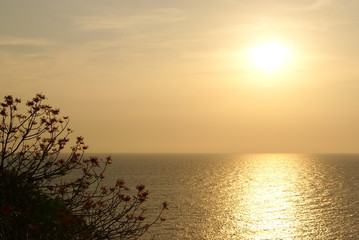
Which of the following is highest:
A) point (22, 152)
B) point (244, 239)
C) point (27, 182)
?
point (22, 152)

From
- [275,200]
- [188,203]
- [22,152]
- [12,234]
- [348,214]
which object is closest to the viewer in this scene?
[12,234]

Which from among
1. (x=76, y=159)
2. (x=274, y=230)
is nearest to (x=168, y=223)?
(x=274, y=230)

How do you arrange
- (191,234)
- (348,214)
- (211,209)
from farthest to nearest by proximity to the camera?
(211,209)
(348,214)
(191,234)

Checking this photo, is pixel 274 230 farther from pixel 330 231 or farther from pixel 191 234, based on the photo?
pixel 191 234

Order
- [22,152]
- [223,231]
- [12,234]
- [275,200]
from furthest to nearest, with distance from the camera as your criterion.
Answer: [275,200]
[223,231]
[22,152]
[12,234]

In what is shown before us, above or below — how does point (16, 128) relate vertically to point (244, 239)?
above

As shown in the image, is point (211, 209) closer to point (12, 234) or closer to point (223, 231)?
point (223, 231)

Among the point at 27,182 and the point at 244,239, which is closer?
the point at 27,182

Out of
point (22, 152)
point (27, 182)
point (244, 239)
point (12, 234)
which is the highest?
point (22, 152)

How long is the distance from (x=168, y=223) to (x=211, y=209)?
71.4 ft

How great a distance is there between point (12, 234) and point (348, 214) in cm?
8125

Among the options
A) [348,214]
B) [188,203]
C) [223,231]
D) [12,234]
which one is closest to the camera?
[12,234]

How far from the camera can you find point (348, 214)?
8269 cm

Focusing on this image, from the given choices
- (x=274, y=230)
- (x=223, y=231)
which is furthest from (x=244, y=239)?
(x=274, y=230)
